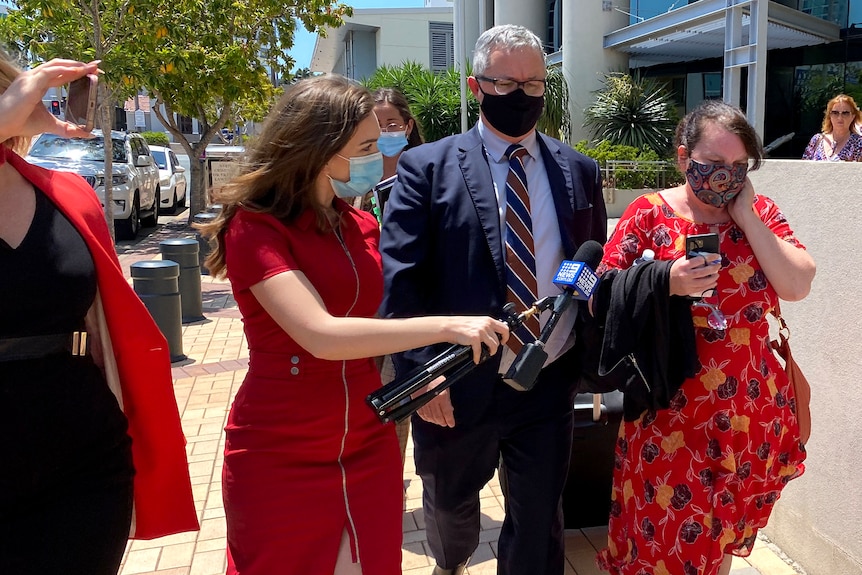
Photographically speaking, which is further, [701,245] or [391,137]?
[391,137]

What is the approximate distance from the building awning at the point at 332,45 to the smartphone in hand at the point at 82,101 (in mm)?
28015

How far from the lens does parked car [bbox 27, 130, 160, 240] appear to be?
43.5 ft

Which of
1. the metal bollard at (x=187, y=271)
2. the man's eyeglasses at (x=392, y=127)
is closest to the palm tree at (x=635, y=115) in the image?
the metal bollard at (x=187, y=271)

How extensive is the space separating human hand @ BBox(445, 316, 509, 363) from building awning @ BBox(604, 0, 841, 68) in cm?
1374

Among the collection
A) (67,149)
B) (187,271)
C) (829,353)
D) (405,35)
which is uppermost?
(405,35)

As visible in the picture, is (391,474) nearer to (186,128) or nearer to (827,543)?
(827,543)

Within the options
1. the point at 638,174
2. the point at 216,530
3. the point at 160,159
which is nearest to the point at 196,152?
the point at 160,159

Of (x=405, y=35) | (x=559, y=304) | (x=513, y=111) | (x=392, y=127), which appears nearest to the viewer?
(x=559, y=304)

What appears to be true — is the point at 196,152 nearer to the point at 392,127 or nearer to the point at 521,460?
the point at 392,127

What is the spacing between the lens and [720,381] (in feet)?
8.34

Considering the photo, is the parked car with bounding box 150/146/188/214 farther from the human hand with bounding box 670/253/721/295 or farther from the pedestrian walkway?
the human hand with bounding box 670/253/721/295

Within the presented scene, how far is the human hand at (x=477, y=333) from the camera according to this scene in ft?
5.87

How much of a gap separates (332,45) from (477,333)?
40.7m

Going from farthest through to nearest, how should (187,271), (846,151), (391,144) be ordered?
(187,271), (846,151), (391,144)
